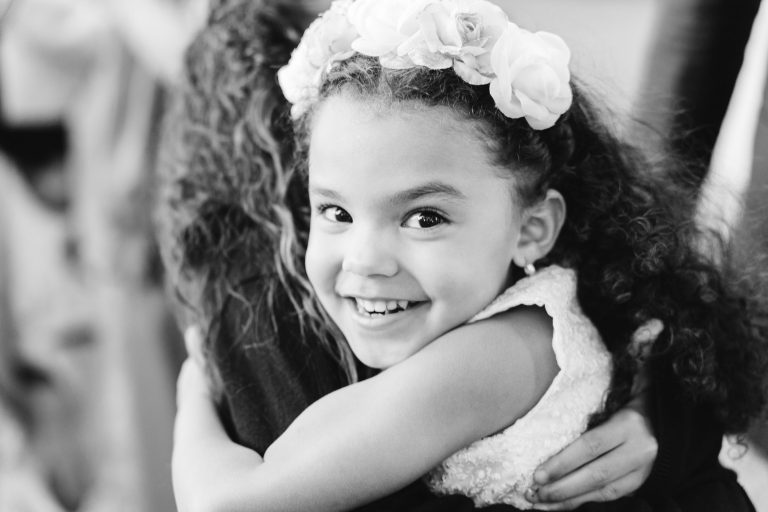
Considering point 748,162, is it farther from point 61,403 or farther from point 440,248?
point 61,403

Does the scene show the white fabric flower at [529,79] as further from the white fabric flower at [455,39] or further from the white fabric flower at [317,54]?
the white fabric flower at [317,54]

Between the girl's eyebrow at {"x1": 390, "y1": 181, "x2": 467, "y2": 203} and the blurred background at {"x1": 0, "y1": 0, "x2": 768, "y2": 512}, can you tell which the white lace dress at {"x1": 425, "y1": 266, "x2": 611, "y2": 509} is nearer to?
the girl's eyebrow at {"x1": 390, "y1": 181, "x2": 467, "y2": 203}

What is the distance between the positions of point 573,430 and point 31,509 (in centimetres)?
231

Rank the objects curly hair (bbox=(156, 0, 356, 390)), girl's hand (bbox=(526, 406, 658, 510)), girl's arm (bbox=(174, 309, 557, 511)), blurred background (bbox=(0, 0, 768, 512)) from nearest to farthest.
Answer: girl's arm (bbox=(174, 309, 557, 511)) → girl's hand (bbox=(526, 406, 658, 510)) → curly hair (bbox=(156, 0, 356, 390)) → blurred background (bbox=(0, 0, 768, 512))

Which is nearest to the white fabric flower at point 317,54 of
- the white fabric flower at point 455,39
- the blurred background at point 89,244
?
the white fabric flower at point 455,39

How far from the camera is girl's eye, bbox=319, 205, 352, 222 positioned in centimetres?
105

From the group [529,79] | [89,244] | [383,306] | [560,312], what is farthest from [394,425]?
[89,244]

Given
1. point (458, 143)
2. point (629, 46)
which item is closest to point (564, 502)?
point (458, 143)

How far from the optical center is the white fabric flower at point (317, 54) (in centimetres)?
108

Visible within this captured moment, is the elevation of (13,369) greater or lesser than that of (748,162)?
lesser

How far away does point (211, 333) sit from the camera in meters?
1.17

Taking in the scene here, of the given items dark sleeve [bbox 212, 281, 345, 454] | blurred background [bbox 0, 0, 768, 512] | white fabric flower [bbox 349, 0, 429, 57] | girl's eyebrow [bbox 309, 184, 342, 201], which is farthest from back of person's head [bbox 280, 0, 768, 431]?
blurred background [bbox 0, 0, 768, 512]

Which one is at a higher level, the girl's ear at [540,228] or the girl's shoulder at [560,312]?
the girl's ear at [540,228]

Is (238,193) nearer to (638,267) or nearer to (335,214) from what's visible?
(335,214)
